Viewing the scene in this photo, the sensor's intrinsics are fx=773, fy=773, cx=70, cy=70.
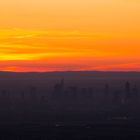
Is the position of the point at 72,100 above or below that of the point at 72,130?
above

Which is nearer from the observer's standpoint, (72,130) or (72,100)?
(72,130)

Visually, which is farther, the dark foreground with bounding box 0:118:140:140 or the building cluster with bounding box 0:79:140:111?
the building cluster with bounding box 0:79:140:111

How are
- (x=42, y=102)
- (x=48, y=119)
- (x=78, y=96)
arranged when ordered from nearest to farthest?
1. (x=48, y=119)
2. (x=42, y=102)
3. (x=78, y=96)

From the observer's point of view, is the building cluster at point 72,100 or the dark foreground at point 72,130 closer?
the dark foreground at point 72,130

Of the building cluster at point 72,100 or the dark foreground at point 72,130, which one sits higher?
the building cluster at point 72,100

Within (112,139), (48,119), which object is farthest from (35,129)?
(48,119)

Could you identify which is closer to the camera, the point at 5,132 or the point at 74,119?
the point at 5,132

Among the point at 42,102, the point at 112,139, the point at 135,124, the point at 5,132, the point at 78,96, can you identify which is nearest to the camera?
the point at 112,139

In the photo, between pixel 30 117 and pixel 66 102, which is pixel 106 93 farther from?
pixel 30 117

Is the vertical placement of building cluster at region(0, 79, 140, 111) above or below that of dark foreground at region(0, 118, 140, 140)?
above

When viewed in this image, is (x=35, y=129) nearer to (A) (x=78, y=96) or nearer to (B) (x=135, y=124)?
(B) (x=135, y=124)
